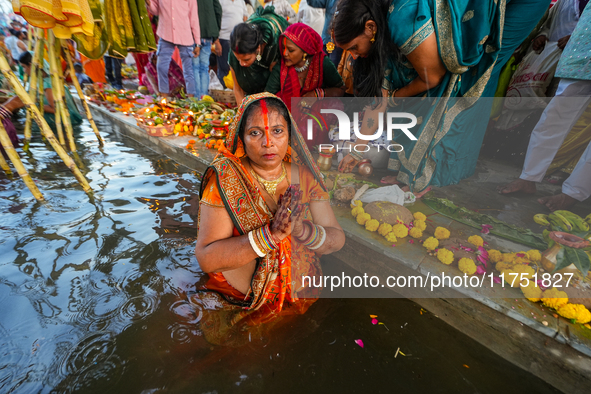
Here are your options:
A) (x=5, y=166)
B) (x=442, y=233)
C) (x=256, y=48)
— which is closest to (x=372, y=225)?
(x=442, y=233)

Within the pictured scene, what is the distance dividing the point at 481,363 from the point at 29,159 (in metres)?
6.83

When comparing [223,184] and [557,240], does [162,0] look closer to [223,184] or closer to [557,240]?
[223,184]

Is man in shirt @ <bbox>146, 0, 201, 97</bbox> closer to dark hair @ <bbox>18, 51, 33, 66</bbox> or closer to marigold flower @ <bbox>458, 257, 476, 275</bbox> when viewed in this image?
dark hair @ <bbox>18, 51, 33, 66</bbox>

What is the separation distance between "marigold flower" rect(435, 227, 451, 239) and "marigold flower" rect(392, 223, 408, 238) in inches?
12.6

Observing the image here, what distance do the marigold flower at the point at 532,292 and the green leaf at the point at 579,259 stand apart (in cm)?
36

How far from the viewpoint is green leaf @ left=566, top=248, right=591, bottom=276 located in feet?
6.48

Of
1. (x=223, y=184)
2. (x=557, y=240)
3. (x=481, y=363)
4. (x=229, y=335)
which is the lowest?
(x=481, y=363)

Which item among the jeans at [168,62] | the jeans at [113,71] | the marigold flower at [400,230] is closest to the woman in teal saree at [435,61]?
the marigold flower at [400,230]

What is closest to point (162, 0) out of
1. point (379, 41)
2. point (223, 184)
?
point (379, 41)

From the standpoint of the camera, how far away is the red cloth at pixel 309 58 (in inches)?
148

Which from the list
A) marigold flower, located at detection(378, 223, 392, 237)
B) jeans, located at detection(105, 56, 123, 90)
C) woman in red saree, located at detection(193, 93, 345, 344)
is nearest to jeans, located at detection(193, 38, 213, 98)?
jeans, located at detection(105, 56, 123, 90)

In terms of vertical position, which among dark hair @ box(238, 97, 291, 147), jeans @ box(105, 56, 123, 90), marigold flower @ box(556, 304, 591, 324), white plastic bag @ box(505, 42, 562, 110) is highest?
jeans @ box(105, 56, 123, 90)

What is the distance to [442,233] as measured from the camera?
2547 mm

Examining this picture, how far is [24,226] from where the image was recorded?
2.88 meters
